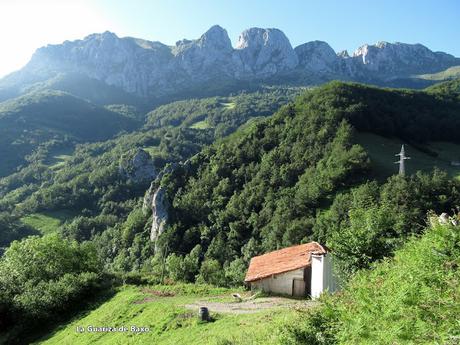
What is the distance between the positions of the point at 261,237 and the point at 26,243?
46457 millimetres

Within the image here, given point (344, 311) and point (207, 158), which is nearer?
point (344, 311)

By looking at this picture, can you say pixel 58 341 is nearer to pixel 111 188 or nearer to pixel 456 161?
pixel 456 161

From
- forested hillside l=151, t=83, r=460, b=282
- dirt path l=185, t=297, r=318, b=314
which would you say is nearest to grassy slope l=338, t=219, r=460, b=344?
dirt path l=185, t=297, r=318, b=314

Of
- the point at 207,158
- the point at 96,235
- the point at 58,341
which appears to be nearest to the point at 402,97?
the point at 207,158

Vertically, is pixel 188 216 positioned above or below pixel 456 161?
below

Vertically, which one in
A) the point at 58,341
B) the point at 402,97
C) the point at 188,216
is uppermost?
the point at 402,97

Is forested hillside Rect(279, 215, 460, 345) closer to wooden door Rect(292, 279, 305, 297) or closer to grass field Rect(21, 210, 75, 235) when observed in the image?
wooden door Rect(292, 279, 305, 297)

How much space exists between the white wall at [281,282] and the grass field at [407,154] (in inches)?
1885

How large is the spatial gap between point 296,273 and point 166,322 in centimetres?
1228

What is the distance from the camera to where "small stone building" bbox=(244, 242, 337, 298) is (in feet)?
100

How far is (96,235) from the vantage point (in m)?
140

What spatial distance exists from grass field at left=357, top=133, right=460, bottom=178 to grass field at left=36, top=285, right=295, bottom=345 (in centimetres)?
5355

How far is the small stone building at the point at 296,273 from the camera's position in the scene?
1201 inches

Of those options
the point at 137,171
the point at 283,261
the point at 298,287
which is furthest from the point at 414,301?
the point at 137,171
